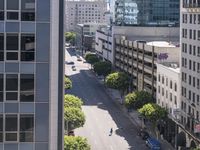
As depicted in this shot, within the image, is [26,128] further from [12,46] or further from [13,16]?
[13,16]

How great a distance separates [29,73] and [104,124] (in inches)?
3042

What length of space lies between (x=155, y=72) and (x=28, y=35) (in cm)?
8196

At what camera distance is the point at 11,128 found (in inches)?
1218

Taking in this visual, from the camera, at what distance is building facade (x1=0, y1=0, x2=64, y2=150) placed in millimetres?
30969

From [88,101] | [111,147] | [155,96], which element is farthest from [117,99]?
[111,147]

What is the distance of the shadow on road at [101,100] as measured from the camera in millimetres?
98250

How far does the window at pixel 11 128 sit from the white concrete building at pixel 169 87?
62.5 meters

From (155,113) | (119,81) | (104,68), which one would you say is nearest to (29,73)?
(155,113)

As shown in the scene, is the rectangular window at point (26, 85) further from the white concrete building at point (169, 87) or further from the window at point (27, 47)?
the white concrete building at point (169, 87)

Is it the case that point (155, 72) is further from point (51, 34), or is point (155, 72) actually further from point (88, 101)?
point (51, 34)

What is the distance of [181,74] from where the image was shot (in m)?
92.1

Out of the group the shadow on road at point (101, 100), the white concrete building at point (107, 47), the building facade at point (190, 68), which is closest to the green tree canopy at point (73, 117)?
the shadow on road at point (101, 100)

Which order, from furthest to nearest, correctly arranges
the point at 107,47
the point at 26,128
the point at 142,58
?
the point at 107,47 < the point at 142,58 < the point at 26,128

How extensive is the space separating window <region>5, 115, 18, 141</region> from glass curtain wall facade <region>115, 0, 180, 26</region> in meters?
160
